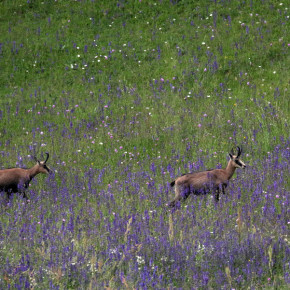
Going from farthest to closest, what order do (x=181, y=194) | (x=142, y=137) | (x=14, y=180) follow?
(x=142, y=137) → (x=14, y=180) → (x=181, y=194)

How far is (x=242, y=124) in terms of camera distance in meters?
13.0

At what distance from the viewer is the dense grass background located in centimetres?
619

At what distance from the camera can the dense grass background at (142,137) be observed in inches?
244

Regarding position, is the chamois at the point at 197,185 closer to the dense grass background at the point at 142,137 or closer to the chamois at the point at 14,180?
the dense grass background at the point at 142,137

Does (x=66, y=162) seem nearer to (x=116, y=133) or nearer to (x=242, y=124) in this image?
(x=116, y=133)

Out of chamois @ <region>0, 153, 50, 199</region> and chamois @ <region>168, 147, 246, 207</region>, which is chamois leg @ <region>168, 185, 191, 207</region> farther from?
chamois @ <region>0, 153, 50, 199</region>

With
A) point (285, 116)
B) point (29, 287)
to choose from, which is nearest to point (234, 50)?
point (285, 116)

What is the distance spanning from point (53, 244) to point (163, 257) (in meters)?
1.29

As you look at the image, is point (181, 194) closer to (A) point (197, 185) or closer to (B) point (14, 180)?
(A) point (197, 185)

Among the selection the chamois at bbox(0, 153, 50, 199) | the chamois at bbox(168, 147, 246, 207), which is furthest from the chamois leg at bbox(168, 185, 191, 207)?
the chamois at bbox(0, 153, 50, 199)

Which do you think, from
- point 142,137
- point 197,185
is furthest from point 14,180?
point 142,137

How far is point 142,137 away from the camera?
516 inches

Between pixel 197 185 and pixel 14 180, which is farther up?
pixel 14 180

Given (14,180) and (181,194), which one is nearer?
(181,194)
